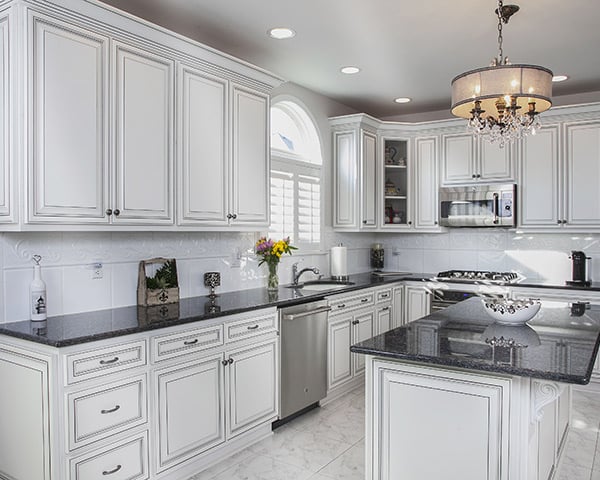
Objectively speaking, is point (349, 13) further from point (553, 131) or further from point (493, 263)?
point (493, 263)

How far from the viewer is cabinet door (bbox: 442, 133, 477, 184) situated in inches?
208

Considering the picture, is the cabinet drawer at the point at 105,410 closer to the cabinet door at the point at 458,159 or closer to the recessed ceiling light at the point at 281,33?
the recessed ceiling light at the point at 281,33

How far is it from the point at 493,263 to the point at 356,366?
2.02 metres

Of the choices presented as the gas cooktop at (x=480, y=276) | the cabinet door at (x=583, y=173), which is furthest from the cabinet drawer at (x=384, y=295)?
the cabinet door at (x=583, y=173)

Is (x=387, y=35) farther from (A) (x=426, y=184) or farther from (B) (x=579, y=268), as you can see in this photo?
(B) (x=579, y=268)

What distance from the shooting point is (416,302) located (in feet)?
17.4

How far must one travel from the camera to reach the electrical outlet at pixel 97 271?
9.85 ft

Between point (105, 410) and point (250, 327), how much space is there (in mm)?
1086

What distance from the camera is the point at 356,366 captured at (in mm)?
4570

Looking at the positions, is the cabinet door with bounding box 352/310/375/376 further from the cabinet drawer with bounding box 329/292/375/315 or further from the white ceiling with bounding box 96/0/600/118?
the white ceiling with bounding box 96/0/600/118

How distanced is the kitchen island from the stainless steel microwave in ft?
8.75

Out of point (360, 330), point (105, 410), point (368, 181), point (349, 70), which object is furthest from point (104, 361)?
point (368, 181)

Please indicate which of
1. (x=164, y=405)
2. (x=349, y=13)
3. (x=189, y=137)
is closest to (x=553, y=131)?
(x=349, y=13)

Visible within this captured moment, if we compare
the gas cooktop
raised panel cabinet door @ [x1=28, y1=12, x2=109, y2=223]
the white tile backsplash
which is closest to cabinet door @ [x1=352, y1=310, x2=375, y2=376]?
the white tile backsplash
